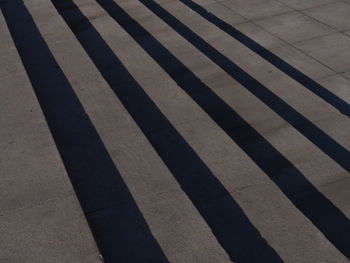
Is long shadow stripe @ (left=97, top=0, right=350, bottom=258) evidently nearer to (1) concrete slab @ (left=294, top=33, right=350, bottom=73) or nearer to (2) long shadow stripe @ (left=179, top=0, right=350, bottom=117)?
(2) long shadow stripe @ (left=179, top=0, right=350, bottom=117)

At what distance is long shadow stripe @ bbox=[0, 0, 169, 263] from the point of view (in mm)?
5879

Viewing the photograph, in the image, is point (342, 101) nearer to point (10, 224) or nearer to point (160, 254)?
point (160, 254)

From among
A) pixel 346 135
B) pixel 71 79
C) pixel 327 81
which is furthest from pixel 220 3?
pixel 346 135

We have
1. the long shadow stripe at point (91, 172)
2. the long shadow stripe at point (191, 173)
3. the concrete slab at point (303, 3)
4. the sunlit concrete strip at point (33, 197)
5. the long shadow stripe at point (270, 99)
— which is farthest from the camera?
the concrete slab at point (303, 3)

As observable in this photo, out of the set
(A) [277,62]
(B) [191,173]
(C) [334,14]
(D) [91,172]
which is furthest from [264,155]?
(C) [334,14]

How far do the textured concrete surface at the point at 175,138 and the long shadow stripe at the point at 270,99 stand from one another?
31 millimetres

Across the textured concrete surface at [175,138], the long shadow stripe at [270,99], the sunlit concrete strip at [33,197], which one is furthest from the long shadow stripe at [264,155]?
the sunlit concrete strip at [33,197]

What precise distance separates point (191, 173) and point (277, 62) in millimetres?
4917

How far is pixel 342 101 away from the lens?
31.3ft

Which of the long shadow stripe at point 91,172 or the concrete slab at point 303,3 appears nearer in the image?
the long shadow stripe at point 91,172

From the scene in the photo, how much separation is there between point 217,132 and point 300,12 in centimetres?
722

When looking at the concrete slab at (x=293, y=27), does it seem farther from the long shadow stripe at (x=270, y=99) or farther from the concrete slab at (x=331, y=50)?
the long shadow stripe at (x=270, y=99)

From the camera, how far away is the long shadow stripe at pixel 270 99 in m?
8.08

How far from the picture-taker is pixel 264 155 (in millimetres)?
8055
